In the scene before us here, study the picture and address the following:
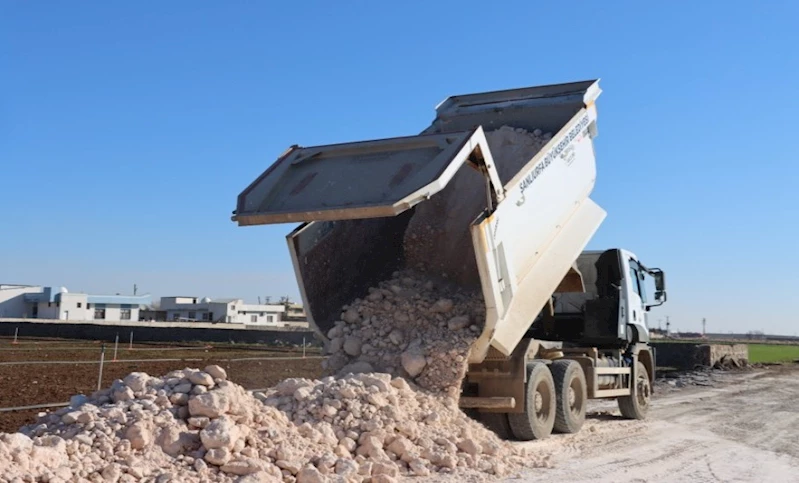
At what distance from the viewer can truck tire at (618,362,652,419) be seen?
12.5 metres

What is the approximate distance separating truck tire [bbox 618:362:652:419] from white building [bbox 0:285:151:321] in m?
60.5

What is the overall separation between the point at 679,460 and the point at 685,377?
14291 mm

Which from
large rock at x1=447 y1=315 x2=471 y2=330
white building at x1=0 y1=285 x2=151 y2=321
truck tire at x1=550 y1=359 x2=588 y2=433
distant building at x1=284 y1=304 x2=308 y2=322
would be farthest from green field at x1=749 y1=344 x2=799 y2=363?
white building at x1=0 y1=285 x2=151 y2=321

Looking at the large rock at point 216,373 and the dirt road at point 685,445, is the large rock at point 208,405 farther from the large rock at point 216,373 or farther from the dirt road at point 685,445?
the dirt road at point 685,445

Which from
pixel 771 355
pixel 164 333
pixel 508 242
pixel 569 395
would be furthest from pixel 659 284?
pixel 771 355

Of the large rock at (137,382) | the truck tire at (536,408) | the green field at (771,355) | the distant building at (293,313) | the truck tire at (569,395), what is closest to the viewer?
the large rock at (137,382)

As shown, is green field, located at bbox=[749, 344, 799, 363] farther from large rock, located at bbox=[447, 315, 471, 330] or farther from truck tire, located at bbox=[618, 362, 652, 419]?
large rock, located at bbox=[447, 315, 471, 330]

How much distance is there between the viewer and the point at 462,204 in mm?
10289

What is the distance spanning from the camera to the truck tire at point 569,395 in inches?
397

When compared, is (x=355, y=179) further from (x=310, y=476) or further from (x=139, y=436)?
(x=139, y=436)

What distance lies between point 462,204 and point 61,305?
6258 cm

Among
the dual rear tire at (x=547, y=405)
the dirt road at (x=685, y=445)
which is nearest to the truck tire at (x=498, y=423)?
the dual rear tire at (x=547, y=405)

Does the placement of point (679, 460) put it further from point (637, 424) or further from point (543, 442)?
point (637, 424)

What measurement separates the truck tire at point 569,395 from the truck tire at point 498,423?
88 cm
